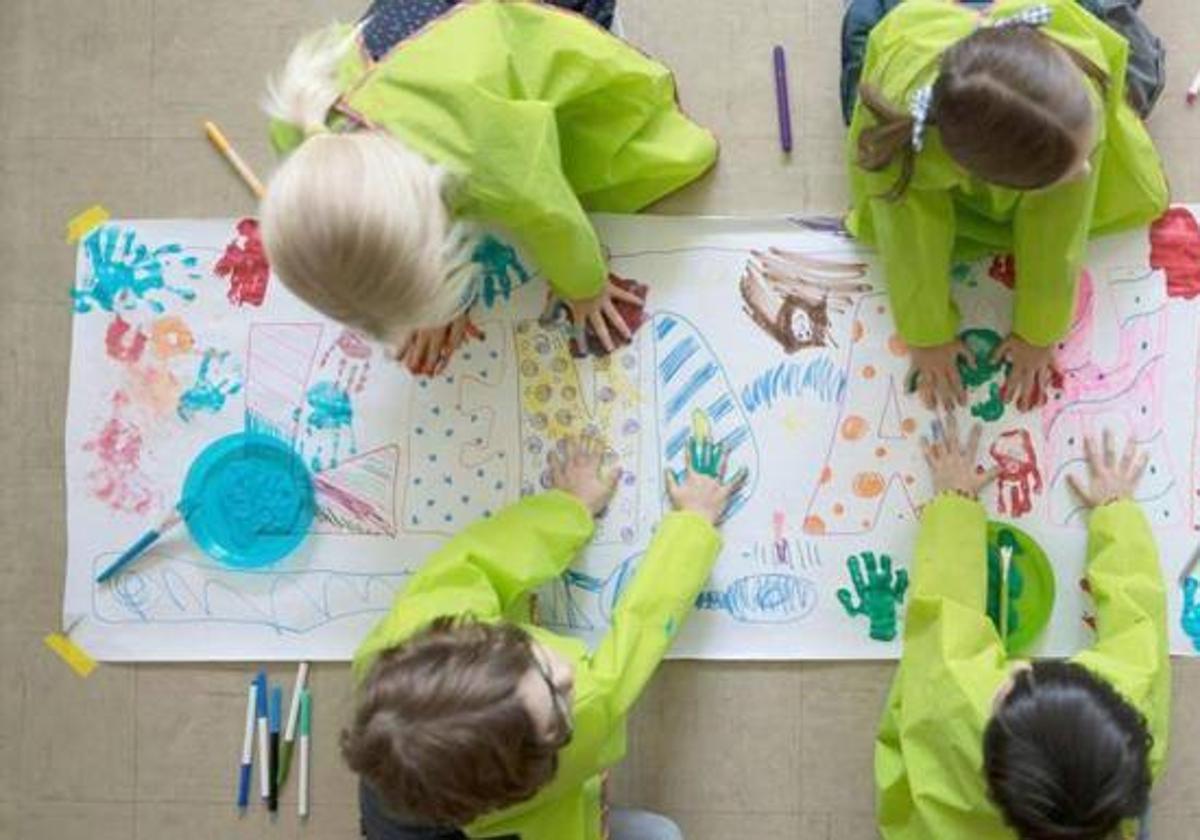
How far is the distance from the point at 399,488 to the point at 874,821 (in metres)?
0.54

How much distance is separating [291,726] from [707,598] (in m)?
0.42

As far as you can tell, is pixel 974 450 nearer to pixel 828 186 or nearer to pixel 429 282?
pixel 828 186

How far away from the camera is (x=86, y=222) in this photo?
124 cm

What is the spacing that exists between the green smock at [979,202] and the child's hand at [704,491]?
0.68 ft

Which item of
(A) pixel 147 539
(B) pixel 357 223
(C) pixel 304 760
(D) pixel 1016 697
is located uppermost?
(B) pixel 357 223

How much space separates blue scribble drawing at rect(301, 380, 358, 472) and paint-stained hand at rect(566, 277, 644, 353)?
0.24 m

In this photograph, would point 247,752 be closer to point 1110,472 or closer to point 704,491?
point 704,491

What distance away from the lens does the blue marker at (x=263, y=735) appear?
1.21 meters

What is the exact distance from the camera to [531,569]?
3.65 ft

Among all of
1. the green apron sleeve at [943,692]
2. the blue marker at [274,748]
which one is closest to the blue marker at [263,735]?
the blue marker at [274,748]

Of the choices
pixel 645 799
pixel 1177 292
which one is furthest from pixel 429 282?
pixel 1177 292

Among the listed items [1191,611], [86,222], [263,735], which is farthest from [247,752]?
[1191,611]

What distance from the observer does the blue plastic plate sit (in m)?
1.20

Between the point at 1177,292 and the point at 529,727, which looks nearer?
the point at 529,727
